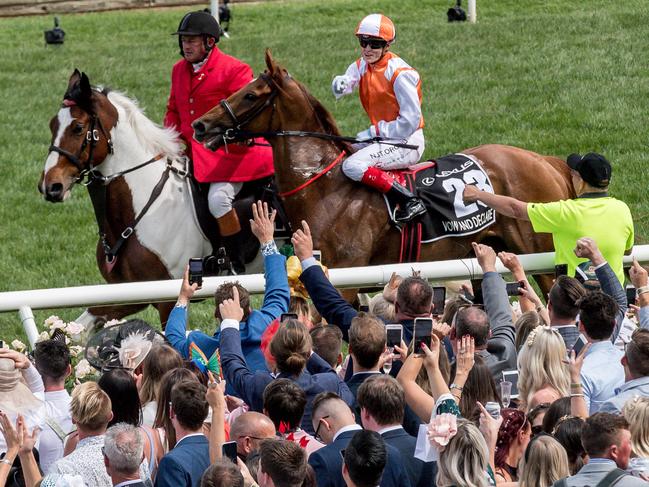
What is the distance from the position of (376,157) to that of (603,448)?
5284mm

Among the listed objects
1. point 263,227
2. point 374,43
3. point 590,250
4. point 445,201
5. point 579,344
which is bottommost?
point 445,201

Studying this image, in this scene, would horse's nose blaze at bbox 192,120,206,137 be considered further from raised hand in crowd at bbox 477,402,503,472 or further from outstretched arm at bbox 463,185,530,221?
raised hand in crowd at bbox 477,402,503,472

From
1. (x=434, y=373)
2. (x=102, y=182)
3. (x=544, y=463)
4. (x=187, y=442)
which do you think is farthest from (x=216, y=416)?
(x=102, y=182)

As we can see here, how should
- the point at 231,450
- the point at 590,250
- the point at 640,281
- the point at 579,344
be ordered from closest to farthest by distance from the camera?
the point at 231,450, the point at 579,344, the point at 640,281, the point at 590,250

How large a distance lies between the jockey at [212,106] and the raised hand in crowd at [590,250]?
3435 millimetres

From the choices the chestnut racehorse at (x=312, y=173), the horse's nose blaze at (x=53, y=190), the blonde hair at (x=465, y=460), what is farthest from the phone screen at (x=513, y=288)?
the horse's nose blaze at (x=53, y=190)

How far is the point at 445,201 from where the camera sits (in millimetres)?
10953

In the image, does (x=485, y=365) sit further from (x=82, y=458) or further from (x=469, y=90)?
(x=469, y=90)

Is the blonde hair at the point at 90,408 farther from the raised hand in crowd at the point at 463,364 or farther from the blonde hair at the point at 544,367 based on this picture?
the blonde hair at the point at 544,367

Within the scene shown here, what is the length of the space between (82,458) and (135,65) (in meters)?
16.9

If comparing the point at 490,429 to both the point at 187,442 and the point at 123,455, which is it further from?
the point at 123,455

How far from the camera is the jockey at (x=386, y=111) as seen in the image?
420 inches

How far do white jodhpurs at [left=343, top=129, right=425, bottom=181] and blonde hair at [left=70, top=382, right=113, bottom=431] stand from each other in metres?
4.69

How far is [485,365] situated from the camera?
698 cm
